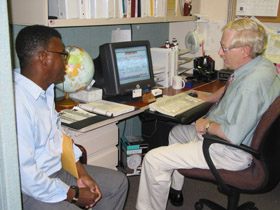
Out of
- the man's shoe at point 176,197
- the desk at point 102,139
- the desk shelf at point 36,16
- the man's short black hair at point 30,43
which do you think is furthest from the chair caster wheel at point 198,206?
the man's short black hair at point 30,43

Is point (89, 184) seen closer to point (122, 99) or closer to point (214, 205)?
point (122, 99)

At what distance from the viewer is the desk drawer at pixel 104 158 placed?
197 centimetres

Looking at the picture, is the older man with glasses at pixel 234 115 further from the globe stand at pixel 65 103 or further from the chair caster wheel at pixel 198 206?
the globe stand at pixel 65 103

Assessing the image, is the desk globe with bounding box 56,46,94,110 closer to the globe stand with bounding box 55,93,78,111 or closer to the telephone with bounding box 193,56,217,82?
the globe stand with bounding box 55,93,78,111

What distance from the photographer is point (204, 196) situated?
7.75 feet

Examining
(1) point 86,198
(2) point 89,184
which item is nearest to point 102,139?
(2) point 89,184

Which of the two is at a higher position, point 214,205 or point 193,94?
point 193,94

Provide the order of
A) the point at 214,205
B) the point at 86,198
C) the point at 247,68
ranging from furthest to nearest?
the point at 214,205 → the point at 247,68 → the point at 86,198

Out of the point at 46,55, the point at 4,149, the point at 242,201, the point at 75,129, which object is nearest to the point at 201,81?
the point at 242,201

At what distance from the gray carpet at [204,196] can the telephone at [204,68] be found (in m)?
0.90

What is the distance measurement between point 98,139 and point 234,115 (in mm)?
787

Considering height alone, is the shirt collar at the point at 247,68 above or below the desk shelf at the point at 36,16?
below

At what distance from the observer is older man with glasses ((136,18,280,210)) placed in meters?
1.61

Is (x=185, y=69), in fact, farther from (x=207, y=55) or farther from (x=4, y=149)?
(x=4, y=149)
